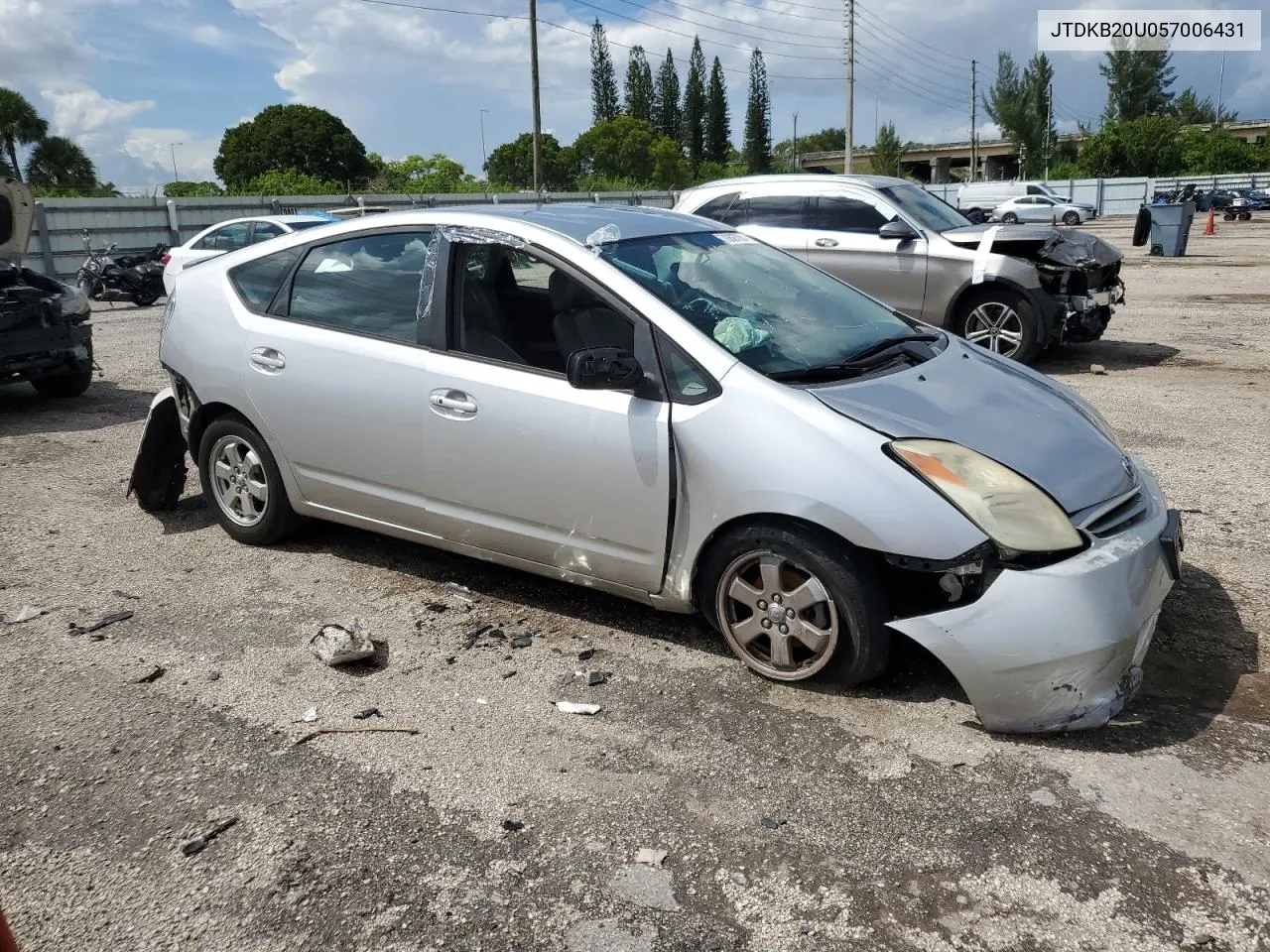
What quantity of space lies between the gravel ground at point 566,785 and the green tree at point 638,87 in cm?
10472

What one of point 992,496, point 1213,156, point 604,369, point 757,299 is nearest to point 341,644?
point 604,369

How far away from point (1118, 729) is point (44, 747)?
3.49m

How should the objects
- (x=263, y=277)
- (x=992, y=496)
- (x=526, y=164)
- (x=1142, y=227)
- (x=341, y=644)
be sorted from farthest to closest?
(x=526, y=164) → (x=1142, y=227) → (x=263, y=277) → (x=341, y=644) → (x=992, y=496)

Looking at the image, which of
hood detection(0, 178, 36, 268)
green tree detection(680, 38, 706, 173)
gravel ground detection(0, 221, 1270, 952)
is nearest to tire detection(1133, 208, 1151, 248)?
gravel ground detection(0, 221, 1270, 952)

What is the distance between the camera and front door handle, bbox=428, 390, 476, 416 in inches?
161

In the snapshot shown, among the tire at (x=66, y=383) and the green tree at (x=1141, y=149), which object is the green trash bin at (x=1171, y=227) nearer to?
the tire at (x=66, y=383)

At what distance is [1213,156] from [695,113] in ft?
169

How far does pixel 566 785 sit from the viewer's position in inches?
123

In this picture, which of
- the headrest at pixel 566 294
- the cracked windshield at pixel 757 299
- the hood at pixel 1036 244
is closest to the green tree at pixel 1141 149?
the hood at pixel 1036 244

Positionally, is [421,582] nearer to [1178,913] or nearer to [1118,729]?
[1118,729]

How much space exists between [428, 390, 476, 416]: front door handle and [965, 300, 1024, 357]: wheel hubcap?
6.69 meters

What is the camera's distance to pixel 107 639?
4.27 meters

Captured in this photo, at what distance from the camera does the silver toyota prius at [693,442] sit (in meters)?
3.20

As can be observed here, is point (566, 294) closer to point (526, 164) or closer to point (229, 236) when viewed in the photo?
point (229, 236)
